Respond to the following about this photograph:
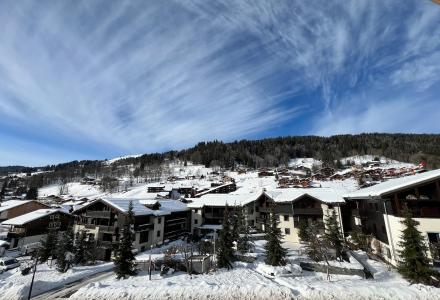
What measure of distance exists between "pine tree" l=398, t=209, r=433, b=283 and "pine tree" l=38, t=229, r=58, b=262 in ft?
153

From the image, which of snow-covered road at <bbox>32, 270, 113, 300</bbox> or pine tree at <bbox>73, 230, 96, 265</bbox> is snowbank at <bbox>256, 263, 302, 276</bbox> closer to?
snow-covered road at <bbox>32, 270, 113, 300</bbox>

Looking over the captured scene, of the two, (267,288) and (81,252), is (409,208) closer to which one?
(267,288)

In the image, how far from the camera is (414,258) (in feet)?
72.1

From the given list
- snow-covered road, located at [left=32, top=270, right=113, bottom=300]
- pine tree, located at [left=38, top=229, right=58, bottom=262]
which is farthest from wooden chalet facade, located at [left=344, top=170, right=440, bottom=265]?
pine tree, located at [left=38, top=229, right=58, bottom=262]

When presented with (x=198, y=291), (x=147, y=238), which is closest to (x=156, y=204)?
(x=147, y=238)

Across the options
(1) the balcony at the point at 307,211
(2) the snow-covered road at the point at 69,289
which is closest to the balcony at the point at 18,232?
(2) the snow-covered road at the point at 69,289

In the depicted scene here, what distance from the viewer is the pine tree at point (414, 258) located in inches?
853

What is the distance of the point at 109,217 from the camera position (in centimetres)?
4319

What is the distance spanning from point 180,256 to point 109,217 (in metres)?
16.3

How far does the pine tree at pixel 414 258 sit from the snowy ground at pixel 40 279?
3688 cm

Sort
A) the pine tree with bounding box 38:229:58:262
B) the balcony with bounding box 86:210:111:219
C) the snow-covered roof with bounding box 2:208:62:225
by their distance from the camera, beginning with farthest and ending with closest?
1. the snow-covered roof with bounding box 2:208:62:225
2. the balcony with bounding box 86:210:111:219
3. the pine tree with bounding box 38:229:58:262

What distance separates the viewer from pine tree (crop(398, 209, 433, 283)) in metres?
21.7

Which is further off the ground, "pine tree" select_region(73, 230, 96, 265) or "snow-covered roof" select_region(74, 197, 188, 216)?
"snow-covered roof" select_region(74, 197, 188, 216)

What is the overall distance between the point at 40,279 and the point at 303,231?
128 ft
